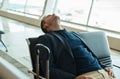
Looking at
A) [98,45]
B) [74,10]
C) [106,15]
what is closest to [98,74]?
[98,45]

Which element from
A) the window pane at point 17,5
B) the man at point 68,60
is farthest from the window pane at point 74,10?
the man at point 68,60

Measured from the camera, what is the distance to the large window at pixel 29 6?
838 centimetres

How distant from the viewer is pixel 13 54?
14.2ft

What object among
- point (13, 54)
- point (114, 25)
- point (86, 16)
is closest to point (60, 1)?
point (86, 16)

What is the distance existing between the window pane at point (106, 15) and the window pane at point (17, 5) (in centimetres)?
412

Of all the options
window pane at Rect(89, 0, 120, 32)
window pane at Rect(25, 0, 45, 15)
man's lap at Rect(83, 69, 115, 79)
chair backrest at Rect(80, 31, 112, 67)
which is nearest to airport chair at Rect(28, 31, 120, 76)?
chair backrest at Rect(80, 31, 112, 67)

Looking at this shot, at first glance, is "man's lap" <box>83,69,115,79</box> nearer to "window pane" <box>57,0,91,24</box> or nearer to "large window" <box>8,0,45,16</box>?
"window pane" <box>57,0,91,24</box>

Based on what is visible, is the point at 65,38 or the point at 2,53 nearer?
the point at 65,38

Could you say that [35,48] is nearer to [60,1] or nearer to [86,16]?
[86,16]

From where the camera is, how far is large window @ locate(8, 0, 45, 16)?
27.5 ft

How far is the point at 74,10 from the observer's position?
7016 mm

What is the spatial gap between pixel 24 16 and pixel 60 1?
185cm

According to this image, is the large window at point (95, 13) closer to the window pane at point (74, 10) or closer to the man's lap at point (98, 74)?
the window pane at point (74, 10)

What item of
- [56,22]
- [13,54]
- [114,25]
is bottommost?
[13,54]
